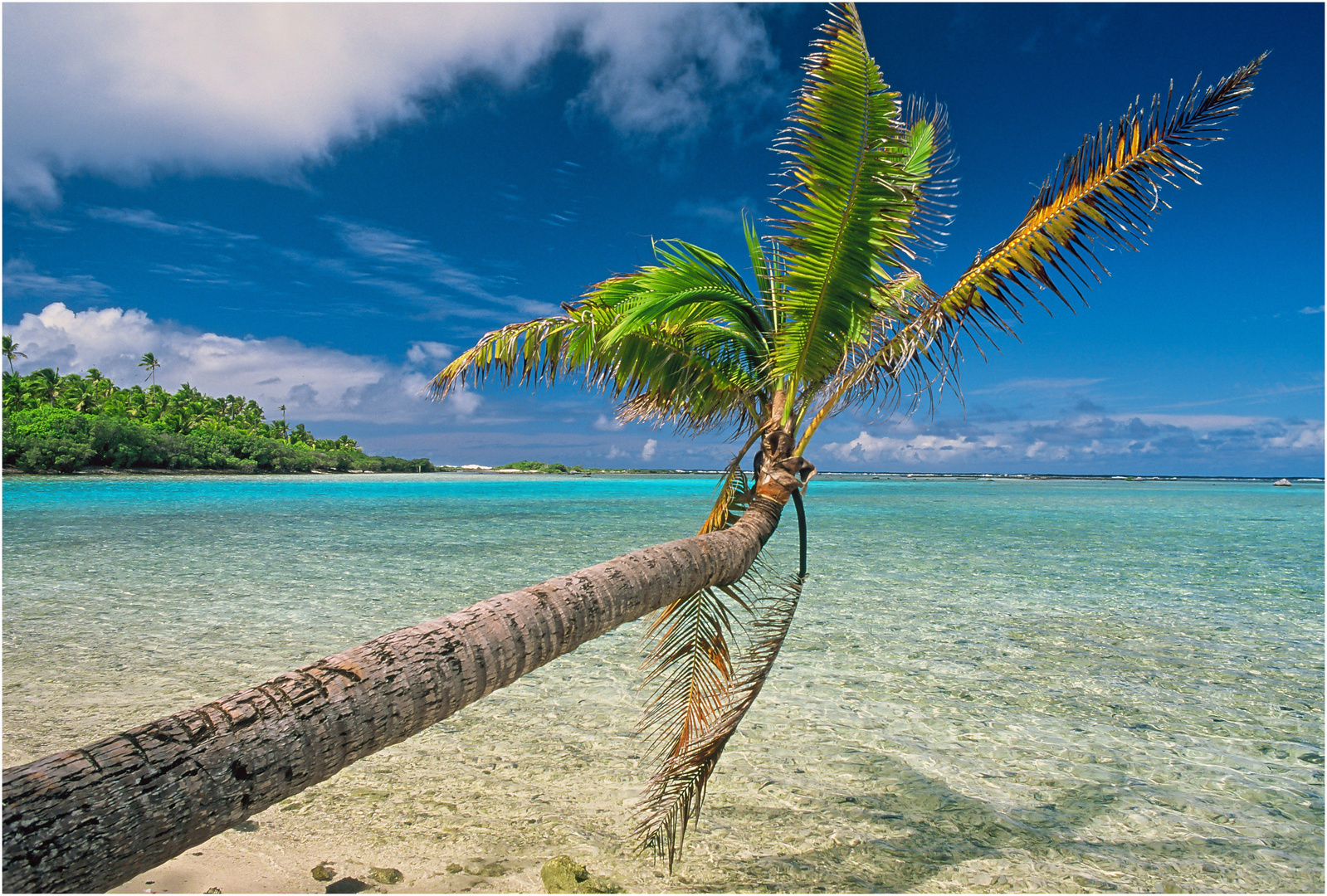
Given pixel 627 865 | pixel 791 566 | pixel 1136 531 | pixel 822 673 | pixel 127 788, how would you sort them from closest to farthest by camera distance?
pixel 127 788 → pixel 627 865 → pixel 822 673 → pixel 791 566 → pixel 1136 531

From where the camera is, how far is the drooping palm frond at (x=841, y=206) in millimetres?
3137

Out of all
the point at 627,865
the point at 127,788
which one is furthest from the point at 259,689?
the point at 627,865

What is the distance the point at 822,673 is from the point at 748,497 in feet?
11.4

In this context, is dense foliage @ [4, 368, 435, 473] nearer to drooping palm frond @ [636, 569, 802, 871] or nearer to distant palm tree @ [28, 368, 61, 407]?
distant palm tree @ [28, 368, 61, 407]

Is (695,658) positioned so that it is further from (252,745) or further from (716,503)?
(252,745)

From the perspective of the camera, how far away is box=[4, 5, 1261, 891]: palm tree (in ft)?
3.68

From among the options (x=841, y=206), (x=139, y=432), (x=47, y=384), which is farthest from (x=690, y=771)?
(x=47, y=384)

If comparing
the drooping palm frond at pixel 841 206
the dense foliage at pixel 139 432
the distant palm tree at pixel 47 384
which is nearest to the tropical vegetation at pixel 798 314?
the drooping palm frond at pixel 841 206

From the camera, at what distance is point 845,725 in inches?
209

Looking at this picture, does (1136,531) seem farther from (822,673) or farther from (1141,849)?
(1141,849)

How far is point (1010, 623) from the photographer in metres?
9.11

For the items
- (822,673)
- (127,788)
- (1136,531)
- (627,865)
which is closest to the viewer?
(127,788)

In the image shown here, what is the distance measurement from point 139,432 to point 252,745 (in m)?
69.1

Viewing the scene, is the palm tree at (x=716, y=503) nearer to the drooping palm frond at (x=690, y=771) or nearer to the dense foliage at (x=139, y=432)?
the drooping palm frond at (x=690, y=771)
